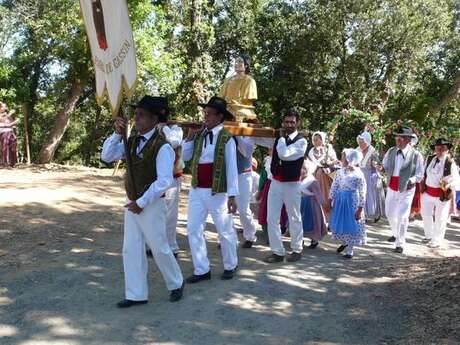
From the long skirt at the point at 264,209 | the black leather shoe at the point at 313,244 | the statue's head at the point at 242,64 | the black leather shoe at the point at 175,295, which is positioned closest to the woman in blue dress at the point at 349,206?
the black leather shoe at the point at 313,244

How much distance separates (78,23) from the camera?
14.5 metres

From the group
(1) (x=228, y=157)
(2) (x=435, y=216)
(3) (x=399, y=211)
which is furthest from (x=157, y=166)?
(2) (x=435, y=216)

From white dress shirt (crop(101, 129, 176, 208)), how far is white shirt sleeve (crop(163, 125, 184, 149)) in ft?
5.14

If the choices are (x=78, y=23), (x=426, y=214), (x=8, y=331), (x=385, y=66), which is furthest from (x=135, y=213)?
(x=385, y=66)

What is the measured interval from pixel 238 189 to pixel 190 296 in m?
1.80

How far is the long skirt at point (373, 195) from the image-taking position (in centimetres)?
1020

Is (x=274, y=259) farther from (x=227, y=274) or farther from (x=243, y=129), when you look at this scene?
A: (x=243, y=129)

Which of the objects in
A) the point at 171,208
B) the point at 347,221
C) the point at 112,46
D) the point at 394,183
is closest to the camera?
the point at 112,46

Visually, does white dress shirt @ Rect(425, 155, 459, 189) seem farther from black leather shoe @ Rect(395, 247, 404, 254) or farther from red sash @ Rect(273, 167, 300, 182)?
red sash @ Rect(273, 167, 300, 182)

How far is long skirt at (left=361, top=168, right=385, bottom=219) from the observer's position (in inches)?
401

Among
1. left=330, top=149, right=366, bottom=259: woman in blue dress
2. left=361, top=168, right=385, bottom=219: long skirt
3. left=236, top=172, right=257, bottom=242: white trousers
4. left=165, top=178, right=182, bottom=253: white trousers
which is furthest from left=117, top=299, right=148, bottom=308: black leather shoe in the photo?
left=361, top=168, right=385, bottom=219: long skirt

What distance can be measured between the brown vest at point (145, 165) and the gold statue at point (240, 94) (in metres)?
2.07

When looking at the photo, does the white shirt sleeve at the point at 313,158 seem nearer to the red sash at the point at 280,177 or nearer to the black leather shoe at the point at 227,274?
the red sash at the point at 280,177

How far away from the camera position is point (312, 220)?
295 inches
